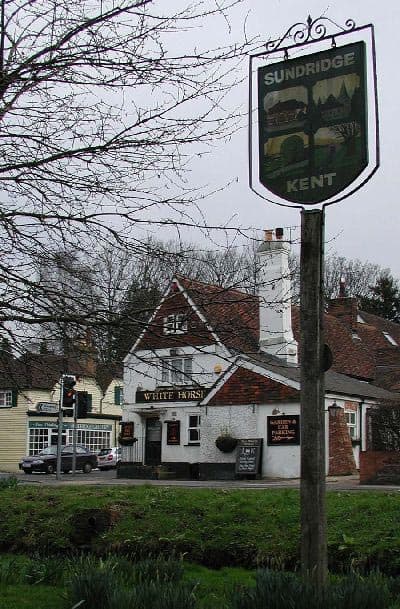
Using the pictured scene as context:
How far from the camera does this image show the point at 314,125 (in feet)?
22.6

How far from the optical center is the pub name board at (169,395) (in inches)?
1318

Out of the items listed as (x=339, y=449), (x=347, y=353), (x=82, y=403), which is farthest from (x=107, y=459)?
(x=339, y=449)

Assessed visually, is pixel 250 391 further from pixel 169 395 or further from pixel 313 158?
pixel 313 158

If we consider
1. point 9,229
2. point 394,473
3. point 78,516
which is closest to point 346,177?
point 9,229

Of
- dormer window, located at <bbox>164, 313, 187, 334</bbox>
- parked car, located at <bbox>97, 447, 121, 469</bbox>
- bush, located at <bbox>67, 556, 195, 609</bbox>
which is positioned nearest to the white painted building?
parked car, located at <bbox>97, 447, 121, 469</bbox>

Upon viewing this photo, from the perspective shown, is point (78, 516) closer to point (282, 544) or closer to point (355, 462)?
point (282, 544)

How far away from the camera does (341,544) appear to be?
27.6ft

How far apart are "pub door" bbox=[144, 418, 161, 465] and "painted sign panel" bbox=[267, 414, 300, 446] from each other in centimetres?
610

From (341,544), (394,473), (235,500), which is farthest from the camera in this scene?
(394,473)

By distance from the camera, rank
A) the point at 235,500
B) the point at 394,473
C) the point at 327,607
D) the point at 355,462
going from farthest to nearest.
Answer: the point at 355,462
the point at 394,473
the point at 235,500
the point at 327,607

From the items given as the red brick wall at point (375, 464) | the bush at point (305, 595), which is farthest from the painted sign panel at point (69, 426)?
the bush at point (305, 595)

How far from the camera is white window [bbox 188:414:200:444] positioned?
32906mm

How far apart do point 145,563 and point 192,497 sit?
4046 millimetres

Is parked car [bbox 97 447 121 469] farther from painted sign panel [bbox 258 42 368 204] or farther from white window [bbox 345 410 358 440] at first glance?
painted sign panel [bbox 258 42 368 204]
